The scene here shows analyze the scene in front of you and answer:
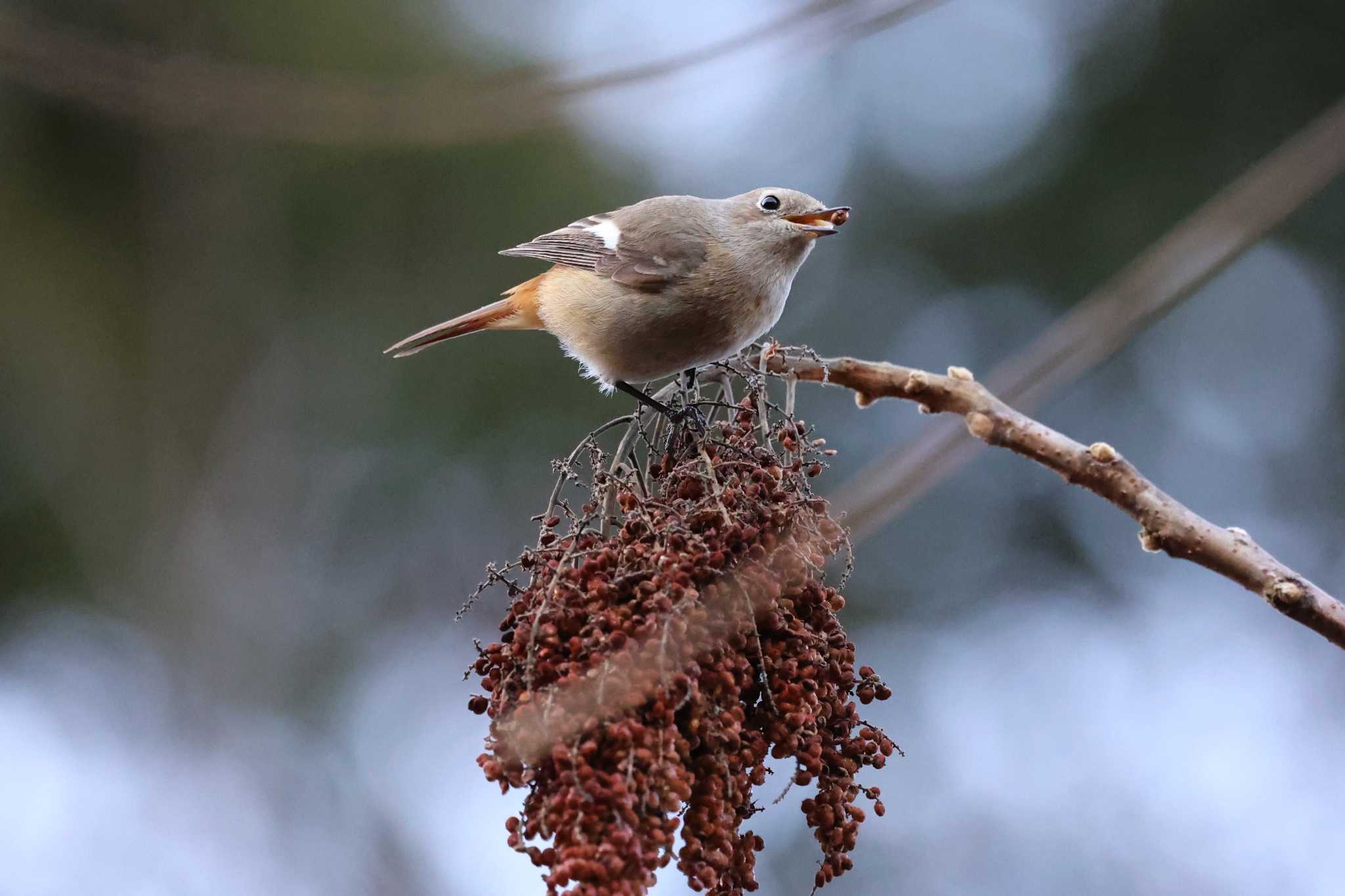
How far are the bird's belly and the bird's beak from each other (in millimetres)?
241

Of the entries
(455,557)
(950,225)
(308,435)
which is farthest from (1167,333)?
(308,435)

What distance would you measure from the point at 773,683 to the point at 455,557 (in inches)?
183

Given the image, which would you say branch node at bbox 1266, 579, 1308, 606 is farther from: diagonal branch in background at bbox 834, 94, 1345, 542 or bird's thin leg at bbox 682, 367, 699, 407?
bird's thin leg at bbox 682, 367, 699, 407

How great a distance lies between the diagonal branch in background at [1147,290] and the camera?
1449 mm

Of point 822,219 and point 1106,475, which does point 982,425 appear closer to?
point 1106,475

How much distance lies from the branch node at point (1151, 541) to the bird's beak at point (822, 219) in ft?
5.19

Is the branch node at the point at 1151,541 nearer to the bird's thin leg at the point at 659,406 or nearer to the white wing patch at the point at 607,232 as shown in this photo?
the bird's thin leg at the point at 659,406

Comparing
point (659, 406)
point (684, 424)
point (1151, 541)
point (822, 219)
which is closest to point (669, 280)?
point (822, 219)

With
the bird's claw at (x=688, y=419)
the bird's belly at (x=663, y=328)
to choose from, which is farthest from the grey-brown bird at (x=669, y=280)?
the bird's claw at (x=688, y=419)

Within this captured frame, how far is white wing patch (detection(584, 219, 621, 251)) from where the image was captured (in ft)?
Result: 13.6

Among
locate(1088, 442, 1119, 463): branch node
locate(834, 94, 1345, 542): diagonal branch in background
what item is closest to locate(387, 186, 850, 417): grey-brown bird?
locate(1088, 442, 1119, 463): branch node

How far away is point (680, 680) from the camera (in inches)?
75.2

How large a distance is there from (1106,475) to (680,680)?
1133 mm

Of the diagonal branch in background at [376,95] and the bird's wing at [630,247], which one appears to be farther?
the bird's wing at [630,247]
